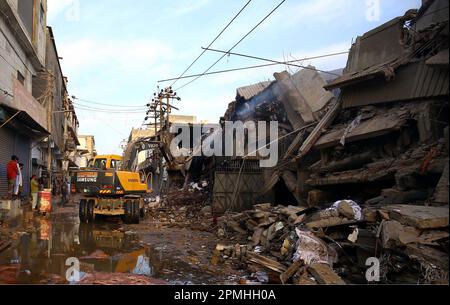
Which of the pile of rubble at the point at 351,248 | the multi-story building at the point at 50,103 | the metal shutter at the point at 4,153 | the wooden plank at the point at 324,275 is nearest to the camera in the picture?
the pile of rubble at the point at 351,248

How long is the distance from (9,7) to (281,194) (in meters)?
14.1

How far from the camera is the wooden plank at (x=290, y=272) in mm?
6760

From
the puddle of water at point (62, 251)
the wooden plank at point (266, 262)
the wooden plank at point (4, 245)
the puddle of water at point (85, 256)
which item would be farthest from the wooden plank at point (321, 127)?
the wooden plank at point (4, 245)

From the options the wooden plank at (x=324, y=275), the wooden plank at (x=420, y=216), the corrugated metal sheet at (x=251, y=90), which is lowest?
the wooden plank at (x=324, y=275)

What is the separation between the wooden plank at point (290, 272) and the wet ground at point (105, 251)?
3.43 feet

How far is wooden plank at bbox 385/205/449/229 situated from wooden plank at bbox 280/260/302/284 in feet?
6.30

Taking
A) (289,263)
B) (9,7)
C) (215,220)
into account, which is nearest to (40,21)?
(9,7)

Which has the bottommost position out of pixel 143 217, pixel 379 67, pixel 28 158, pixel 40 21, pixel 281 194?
pixel 143 217

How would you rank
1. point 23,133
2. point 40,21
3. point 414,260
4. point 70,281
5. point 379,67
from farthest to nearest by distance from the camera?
point 40,21
point 23,133
point 379,67
point 70,281
point 414,260

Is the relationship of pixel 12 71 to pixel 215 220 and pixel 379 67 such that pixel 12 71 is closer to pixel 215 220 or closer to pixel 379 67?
pixel 215 220

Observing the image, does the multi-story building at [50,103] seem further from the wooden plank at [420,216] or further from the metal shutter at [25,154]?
the wooden plank at [420,216]

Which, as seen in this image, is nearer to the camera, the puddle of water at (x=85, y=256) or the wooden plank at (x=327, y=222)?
the puddle of water at (x=85, y=256)

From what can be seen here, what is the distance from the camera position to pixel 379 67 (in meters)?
10.4

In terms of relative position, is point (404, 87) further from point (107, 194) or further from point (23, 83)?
point (23, 83)
